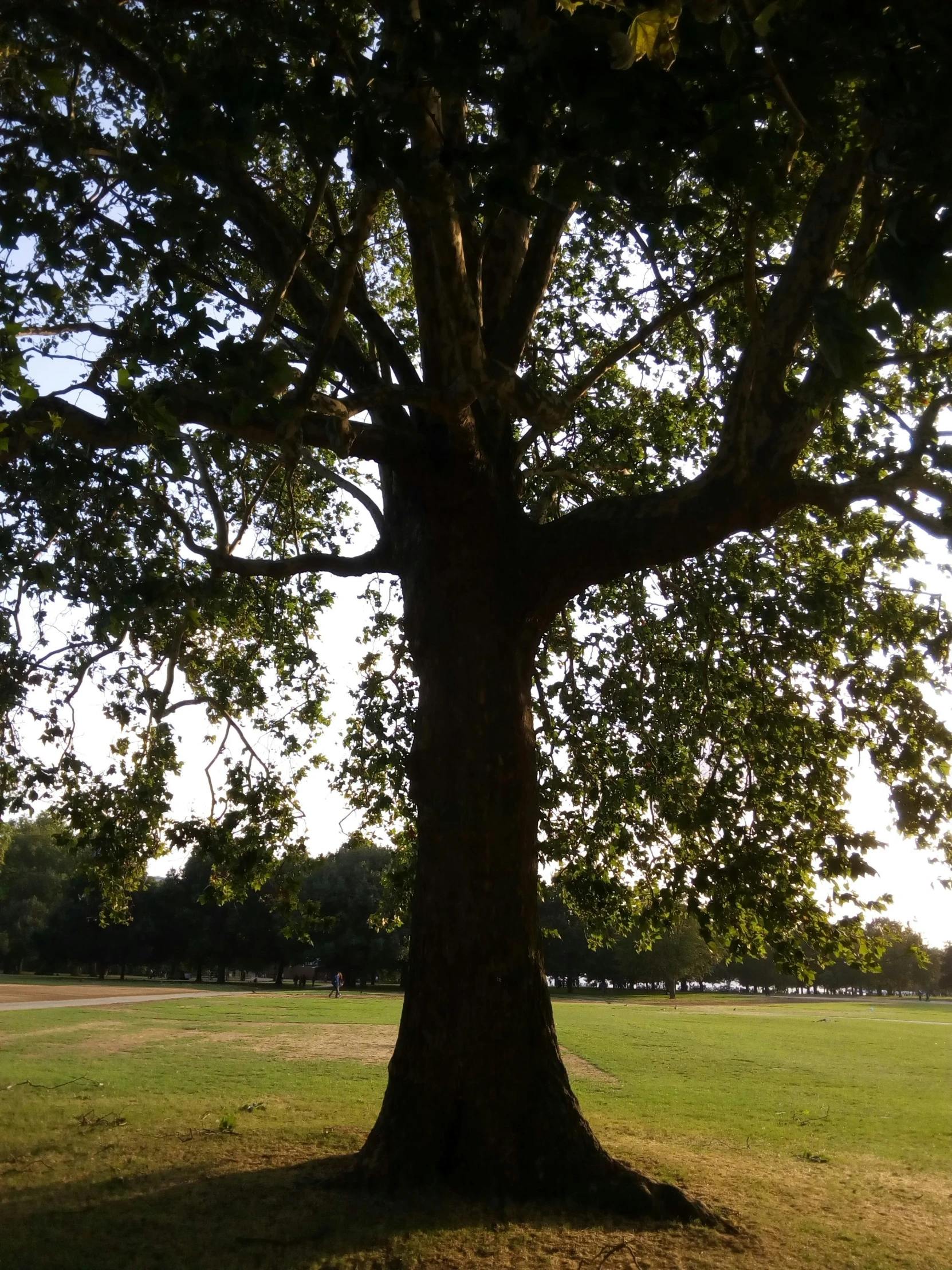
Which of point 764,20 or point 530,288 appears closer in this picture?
point 764,20

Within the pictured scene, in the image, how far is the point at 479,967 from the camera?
23.7ft

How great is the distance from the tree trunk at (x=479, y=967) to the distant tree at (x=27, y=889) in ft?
214

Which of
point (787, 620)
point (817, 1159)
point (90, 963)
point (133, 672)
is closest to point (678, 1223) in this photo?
point (817, 1159)

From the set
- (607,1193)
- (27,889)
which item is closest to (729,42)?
(607,1193)

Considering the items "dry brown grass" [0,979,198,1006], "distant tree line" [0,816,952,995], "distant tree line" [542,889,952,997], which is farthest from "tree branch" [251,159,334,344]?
"distant tree line" [0,816,952,995]

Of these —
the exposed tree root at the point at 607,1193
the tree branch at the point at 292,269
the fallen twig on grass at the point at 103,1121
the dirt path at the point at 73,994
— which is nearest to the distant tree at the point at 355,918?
the dirt path at the point at 73,994

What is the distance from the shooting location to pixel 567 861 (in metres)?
12.3

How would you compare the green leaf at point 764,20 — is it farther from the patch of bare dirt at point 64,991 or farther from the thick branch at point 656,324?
the patch of bare dirt at point 64,991

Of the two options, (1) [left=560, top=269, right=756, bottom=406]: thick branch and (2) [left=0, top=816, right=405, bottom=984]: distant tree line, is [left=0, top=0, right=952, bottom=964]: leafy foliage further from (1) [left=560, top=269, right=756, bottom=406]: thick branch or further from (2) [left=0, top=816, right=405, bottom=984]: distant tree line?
(2) [left=0, top=816, right=405, bottom=984]: distant tree line

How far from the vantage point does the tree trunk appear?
6.89m

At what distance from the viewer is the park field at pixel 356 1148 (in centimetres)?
591

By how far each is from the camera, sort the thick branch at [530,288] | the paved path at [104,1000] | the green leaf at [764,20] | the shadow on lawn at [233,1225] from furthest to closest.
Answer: the paved path at [104,1000] < the thick branch at [530,288] < the shadow on lawn at [233,1225] < the green leaf at [764,20]

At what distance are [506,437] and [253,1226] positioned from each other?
6643 millimetres

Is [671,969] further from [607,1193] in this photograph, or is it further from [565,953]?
[607,1193]
